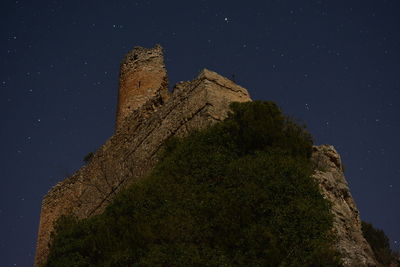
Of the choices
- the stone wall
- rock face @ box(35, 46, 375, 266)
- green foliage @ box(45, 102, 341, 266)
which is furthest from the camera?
the stone wall

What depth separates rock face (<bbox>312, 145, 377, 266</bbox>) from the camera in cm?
819

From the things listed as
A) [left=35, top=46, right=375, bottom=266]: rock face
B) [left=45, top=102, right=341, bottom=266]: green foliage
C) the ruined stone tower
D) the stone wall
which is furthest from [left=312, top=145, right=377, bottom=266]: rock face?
the ruined stone tower

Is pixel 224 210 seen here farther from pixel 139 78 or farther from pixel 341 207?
pixel 139 78

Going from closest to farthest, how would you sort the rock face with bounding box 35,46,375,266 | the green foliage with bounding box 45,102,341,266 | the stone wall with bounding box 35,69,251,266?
the green foliage with bounding box 45,102,341,266, the rock face with bounding box 35,46,375,266, the stone wall with bounding box 35,69,251,266

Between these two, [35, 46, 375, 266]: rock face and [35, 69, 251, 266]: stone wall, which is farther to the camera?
[35, 69, 251, 266]: stone wall

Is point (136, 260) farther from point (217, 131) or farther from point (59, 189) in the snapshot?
point (59, 189)

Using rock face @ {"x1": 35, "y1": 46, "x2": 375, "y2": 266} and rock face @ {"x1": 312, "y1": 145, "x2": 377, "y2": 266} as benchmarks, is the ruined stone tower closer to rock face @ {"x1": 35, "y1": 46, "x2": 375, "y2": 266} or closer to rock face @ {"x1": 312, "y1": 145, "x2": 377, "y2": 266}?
rock face @ {"x1": 35, "y1": 46, "x2": 375, "y2": 266}

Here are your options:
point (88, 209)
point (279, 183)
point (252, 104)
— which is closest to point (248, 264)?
point (279, 183)

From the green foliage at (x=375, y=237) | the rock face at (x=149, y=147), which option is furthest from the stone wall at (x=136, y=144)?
the green foliage at (x=375, y=237)

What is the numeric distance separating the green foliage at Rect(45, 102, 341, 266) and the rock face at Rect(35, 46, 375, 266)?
0.70m

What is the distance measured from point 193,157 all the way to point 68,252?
9.85 ft

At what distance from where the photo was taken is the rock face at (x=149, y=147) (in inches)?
393

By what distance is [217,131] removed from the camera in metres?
10.1

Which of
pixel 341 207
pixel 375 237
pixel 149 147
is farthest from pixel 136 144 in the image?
pixel 375 237
